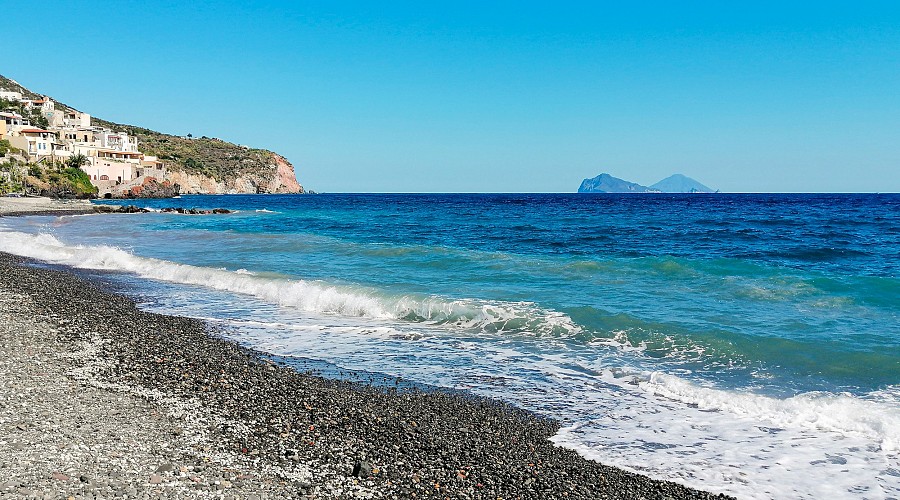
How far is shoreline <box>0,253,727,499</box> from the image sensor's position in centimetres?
598

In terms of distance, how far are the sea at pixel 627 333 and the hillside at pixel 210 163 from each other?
412ft

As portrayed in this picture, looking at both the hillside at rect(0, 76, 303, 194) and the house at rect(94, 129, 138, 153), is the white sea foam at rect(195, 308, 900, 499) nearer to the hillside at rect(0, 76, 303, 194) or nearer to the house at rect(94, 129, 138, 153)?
the house at rect(94, 129, 138, 153)

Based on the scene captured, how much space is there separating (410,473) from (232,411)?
114 inches

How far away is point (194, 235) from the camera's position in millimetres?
41094

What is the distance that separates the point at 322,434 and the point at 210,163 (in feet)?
564

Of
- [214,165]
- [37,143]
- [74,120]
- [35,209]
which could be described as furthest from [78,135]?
[35,209]

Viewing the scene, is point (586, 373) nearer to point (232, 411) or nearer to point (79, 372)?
point (232, 411)

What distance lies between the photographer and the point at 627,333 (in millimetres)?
13172

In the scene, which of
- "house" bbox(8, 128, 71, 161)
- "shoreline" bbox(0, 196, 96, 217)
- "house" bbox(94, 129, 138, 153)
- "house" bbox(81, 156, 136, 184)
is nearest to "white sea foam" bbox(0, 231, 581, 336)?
"shoreline" bbox(0, 196, 96, 217)

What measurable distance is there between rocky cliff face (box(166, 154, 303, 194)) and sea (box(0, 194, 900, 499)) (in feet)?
398

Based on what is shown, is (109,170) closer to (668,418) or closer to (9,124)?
(9,124)

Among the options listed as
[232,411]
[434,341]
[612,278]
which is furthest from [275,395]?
[612,278]

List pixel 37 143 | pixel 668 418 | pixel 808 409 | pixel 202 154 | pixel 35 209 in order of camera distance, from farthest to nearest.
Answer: pixel 202 154 < pixel 37 143 < pixel 35 209 < pixel 808 409 < pixel 668 418

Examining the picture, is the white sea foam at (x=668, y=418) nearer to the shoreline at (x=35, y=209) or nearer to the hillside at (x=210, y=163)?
the shoreline at (x=35, y=209)
